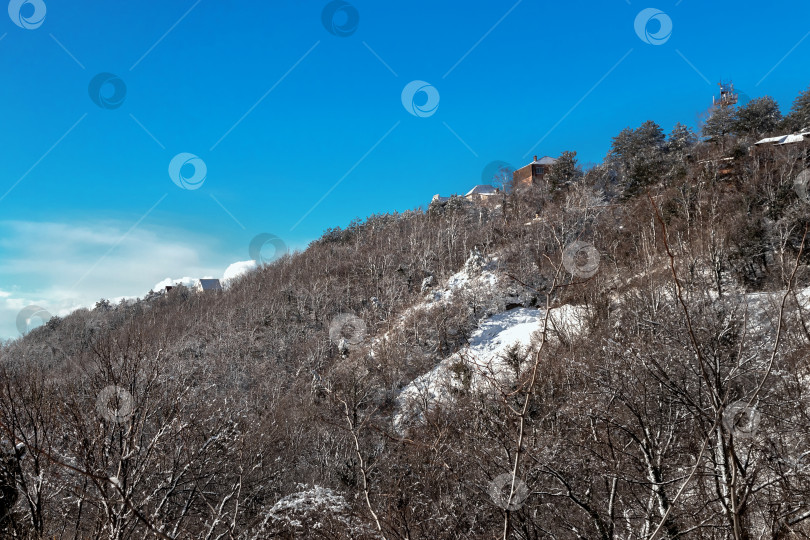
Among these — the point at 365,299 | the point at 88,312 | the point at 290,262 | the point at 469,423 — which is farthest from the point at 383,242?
the point at 88,312

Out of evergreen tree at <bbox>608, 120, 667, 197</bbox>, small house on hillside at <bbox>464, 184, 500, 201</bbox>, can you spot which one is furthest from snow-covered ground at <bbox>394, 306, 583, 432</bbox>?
small house on hillside at <bbox>464, 184, 500, 201</bbox>

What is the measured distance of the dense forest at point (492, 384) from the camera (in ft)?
10.6

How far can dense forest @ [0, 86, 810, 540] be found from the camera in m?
3.25

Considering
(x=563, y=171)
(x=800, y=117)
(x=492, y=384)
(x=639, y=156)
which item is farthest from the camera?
(x=563, y=171)

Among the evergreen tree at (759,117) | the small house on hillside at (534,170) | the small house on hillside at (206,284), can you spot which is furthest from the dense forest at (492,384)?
the small house on hillside at (206,284)

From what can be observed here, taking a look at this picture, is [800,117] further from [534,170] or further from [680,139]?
[534,170]

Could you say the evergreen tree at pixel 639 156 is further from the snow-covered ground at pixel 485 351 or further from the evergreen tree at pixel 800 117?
the snow-covered ground at pixel 485 351

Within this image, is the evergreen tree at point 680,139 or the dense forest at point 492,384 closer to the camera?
the dense forest at point 492,384

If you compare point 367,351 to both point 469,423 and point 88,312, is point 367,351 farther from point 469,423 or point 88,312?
point 88,312

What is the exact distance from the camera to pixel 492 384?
1.63 meters

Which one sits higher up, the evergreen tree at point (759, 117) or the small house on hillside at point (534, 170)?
the small house on hillside at point (534, 170)

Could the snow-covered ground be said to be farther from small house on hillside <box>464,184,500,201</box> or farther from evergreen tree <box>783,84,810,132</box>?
evergreen tree <box>783,84,810,132</box>

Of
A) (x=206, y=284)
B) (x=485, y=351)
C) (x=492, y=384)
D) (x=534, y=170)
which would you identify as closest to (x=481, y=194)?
(x=534, y=170)

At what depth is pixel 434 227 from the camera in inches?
1818
